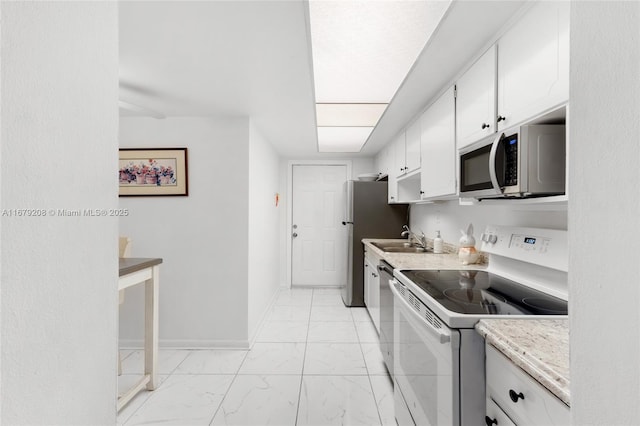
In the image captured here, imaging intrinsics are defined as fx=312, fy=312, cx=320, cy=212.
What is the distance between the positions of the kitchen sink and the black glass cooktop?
1.28 meters

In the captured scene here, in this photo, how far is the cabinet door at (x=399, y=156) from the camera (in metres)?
3.25

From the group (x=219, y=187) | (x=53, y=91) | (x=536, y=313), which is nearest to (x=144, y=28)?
(x=53, y=91)

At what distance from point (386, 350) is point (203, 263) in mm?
1781

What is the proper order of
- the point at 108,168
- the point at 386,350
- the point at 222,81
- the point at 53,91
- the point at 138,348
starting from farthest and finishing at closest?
the point at 138,348
the point at 386,350
the point at 222,81
the point at 108,168
the point at 53,91

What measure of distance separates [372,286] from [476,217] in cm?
144

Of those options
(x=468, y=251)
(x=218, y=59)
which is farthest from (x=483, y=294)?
(x=218, y=59)

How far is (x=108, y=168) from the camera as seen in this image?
0.76m

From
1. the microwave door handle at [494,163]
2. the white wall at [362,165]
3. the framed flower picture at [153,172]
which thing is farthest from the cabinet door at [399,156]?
the framed flower picture at [153,172]

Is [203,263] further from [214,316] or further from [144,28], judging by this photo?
[144,28]

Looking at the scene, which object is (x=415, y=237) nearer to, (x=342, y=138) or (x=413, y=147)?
(x=413, y=147)

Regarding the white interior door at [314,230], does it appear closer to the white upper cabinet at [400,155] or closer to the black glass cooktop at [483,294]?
the white upper cabinet at [400,155]

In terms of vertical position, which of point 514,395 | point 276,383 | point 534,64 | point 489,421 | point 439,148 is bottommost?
point 276,383

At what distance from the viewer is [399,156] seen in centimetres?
341

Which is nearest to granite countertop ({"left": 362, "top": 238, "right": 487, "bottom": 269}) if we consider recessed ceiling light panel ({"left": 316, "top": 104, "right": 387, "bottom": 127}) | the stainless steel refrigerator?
the stainless steel refrigerator
